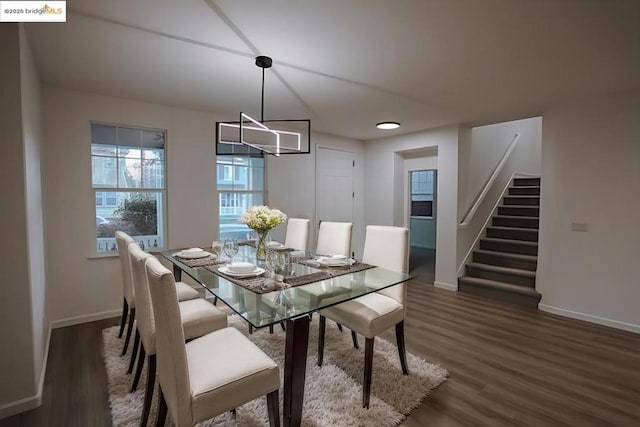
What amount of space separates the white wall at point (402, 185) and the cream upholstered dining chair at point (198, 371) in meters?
3.84

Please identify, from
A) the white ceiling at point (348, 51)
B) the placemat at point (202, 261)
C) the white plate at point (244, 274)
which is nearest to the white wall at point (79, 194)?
the white ceiling at point (348, 51)

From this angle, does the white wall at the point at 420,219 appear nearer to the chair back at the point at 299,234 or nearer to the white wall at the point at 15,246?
the chair back at the point at 299,234

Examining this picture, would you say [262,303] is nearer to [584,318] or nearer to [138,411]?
[138,411]

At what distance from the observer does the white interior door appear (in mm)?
5363

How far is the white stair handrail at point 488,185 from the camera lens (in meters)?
4.85

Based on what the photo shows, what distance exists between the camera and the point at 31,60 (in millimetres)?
2432

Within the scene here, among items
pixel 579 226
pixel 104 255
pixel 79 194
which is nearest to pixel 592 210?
pixel 579 226

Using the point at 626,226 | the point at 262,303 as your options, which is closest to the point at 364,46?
the point at 262,303

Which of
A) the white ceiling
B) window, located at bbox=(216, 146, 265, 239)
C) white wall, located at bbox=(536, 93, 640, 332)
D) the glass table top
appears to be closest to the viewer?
the glass table top

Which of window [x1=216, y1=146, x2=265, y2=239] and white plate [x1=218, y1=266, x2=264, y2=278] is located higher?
window [x1=216, y1=146, x2=265, y2=239]

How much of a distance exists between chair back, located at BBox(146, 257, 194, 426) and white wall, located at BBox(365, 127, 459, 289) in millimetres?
4238

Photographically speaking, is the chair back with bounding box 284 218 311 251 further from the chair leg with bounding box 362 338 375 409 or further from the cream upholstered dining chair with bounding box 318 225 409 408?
the chair leg with bounding box 362 338 375 409

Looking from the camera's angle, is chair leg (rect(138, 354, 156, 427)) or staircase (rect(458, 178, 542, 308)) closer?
chair leg (rect(138, 354, 156, 427))

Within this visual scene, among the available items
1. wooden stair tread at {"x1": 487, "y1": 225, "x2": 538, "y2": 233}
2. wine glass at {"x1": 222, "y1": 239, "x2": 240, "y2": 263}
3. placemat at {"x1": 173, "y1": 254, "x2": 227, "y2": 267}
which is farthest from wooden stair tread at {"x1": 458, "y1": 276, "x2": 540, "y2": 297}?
placemat at {"x1": 173, "y1": 254, "x2": 227, "y2": 267}
